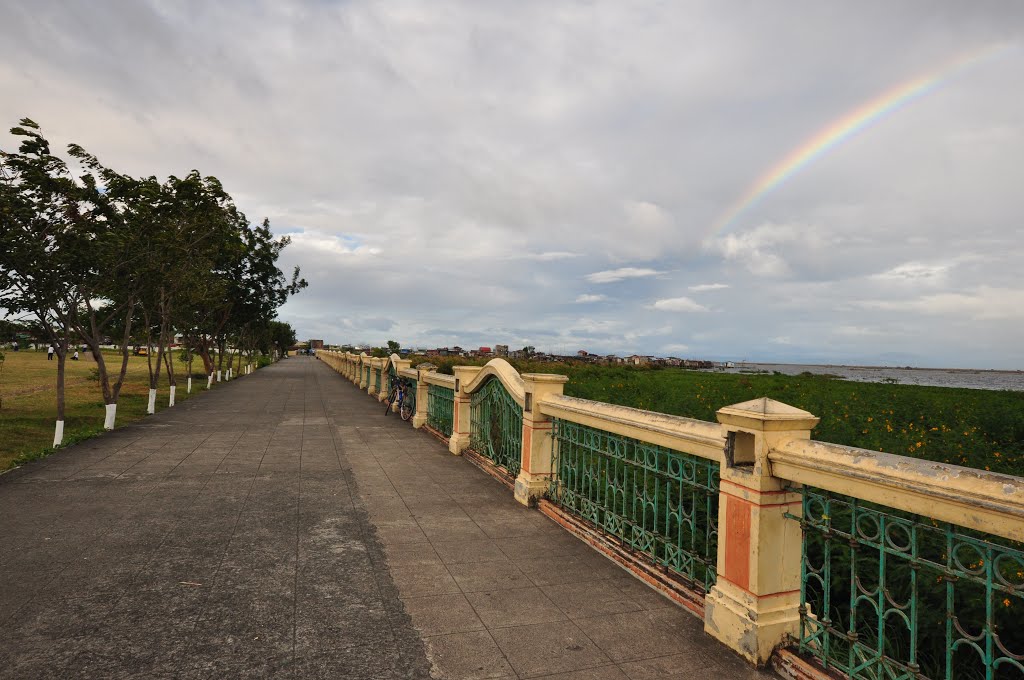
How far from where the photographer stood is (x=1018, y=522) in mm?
2234

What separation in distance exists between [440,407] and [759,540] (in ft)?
30.8

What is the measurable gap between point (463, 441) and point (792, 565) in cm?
713

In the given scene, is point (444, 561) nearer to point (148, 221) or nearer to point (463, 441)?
point (463, 441)

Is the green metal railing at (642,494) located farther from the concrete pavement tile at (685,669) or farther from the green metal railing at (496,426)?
the green metal railing at (496,426)

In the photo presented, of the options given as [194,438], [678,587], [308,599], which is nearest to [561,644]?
[678,587]

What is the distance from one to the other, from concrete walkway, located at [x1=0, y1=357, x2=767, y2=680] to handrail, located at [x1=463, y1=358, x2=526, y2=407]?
131cm

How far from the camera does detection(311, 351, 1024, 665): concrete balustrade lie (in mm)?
2434

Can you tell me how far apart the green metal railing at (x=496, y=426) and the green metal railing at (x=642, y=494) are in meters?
1.25

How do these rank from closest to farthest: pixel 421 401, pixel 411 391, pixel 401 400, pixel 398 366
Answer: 1. pixel 421 401
2. pixel 411 391
3. pixel 401 400
4. pixel 398 366

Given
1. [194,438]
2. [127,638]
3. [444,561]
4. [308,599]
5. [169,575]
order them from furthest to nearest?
[194,438], [444,561], [169,575], [308,599], [127,638]

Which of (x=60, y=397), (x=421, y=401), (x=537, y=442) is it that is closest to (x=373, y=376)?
(x=421, y=401)

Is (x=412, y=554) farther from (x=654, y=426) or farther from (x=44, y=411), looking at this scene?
(x=44, y=411)

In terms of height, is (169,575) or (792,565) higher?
(792,565)

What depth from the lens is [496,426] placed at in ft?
28.7
